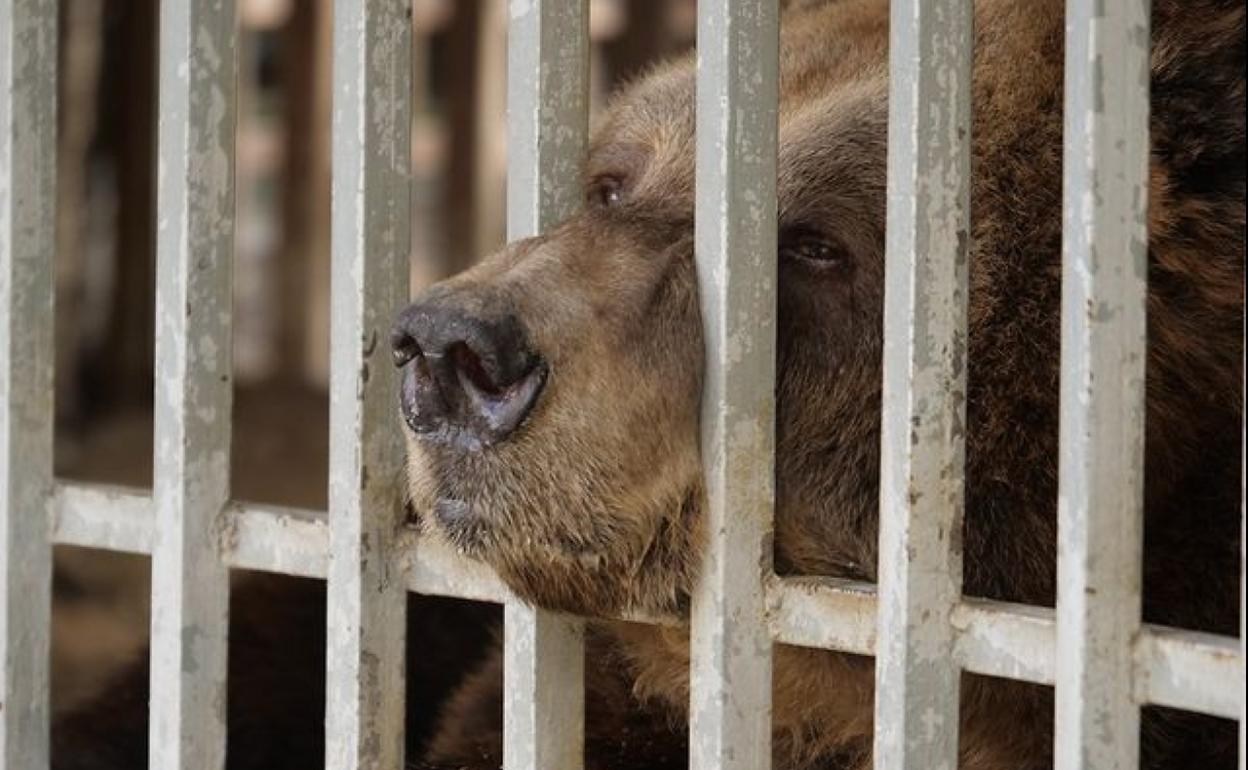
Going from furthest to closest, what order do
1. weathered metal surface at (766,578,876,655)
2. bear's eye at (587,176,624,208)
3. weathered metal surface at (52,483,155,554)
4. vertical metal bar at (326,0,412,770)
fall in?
bear's eye at (587,176,624,208), weathered metal surface at (52,483,155,554), vertical metal bar at (326,0,412,770), weathered metal surface at (766,578,876,655)

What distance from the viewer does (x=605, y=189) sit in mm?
3301

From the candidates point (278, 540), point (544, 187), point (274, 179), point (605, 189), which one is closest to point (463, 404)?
point (544, 187)

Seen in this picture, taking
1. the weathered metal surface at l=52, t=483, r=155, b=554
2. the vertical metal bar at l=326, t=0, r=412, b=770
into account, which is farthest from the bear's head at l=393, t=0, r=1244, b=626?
the weathered metal surface at l=52, t=483, r=155, b=554

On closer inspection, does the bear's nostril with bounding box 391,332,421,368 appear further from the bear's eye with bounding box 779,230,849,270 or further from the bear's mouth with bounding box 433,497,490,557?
the bear's eye with bounding box 779,230,849,270

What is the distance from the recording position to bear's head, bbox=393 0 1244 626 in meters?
2.53

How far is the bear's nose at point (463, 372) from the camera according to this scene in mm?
2451

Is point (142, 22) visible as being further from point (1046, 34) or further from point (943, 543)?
point (943, 543)

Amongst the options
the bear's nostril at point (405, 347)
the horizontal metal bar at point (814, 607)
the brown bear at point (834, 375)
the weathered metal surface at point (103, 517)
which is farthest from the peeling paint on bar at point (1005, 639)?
the weathered metal surface at point (103, 517)

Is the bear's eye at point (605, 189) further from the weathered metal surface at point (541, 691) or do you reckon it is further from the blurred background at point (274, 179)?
the blurred background at point (274, 179)

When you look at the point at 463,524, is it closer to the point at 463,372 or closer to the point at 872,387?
the point at 463,372

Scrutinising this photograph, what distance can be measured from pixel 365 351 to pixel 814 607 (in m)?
0.70

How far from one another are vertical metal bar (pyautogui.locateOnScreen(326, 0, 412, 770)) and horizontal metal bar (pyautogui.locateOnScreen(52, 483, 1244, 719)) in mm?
70

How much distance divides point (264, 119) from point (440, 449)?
10.5 metres

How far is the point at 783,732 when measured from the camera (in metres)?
3.21
